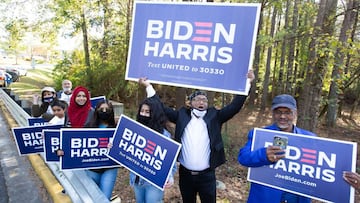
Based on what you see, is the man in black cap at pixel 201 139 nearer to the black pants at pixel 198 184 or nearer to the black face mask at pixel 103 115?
the black pants at pixel 198 184

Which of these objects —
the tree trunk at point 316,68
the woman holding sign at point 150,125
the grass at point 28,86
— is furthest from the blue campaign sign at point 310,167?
the grass at point 28,86

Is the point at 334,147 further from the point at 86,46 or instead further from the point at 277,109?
the point at 86,46

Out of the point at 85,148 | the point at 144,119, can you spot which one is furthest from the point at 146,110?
the point at 85,148

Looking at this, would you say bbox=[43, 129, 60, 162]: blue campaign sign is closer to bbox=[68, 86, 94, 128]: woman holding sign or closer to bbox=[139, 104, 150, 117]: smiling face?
bbox=[68, 86, 94, 128]: woman holding sign

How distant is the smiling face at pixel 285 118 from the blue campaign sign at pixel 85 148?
1.81 meters

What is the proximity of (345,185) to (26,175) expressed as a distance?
4298 mm

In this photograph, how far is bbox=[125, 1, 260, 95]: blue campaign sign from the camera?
280cm

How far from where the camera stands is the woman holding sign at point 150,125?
122 inches

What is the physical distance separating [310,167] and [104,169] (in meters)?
2.22

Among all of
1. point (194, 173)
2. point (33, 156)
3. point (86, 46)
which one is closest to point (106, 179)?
point (194, 173)

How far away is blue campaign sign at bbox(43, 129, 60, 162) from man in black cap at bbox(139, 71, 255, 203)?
1242 mm

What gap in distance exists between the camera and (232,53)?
2.83m

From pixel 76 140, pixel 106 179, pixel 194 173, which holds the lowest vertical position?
pixel 106 179

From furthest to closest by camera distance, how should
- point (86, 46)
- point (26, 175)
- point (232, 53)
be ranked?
point (86, 46) < point (26, 175) < point (232, 53)
